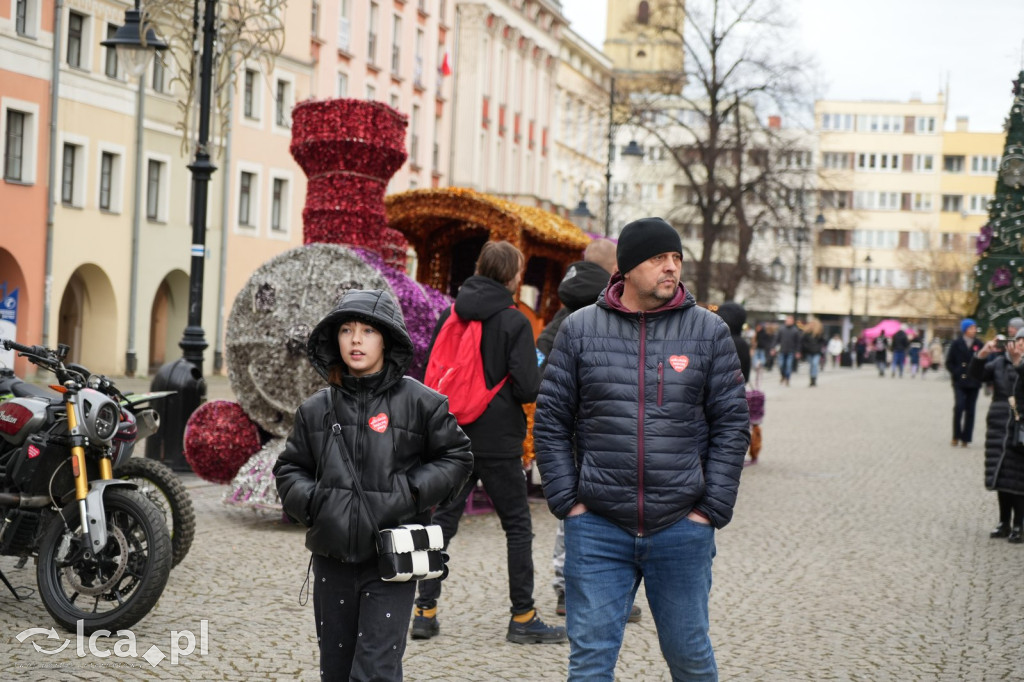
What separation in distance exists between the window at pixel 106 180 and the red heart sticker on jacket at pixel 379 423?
28.7 metres

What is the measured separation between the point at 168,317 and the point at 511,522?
30.3 m

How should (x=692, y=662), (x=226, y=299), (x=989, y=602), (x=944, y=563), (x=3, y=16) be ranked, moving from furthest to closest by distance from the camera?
1. (x=226, y=299)
2. (x=3, y=16)
3. (x=944, y=563)
4. (x=989, y=602)
5. (x=692, y=662)

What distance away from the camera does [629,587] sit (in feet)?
15.1

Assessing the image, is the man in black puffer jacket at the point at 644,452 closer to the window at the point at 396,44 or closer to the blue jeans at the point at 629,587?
the blue jeans at the point at 629,587

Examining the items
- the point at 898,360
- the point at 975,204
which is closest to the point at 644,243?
the point at 898,360

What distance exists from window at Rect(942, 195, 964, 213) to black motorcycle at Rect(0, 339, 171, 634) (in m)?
107

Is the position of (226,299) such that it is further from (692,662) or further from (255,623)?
(692,662)

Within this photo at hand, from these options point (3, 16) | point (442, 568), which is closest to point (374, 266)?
point (442, 568)

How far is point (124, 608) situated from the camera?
6520mm

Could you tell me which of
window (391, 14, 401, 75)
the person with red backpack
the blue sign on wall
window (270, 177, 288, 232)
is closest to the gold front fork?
the blue sign on wall

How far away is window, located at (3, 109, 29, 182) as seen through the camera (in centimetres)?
2859

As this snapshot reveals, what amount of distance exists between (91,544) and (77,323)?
89.1 feet

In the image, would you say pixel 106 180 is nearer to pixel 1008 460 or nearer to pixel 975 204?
pixel 1008 460

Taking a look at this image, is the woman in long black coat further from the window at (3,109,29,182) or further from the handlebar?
the window at (3,109,29,182)
